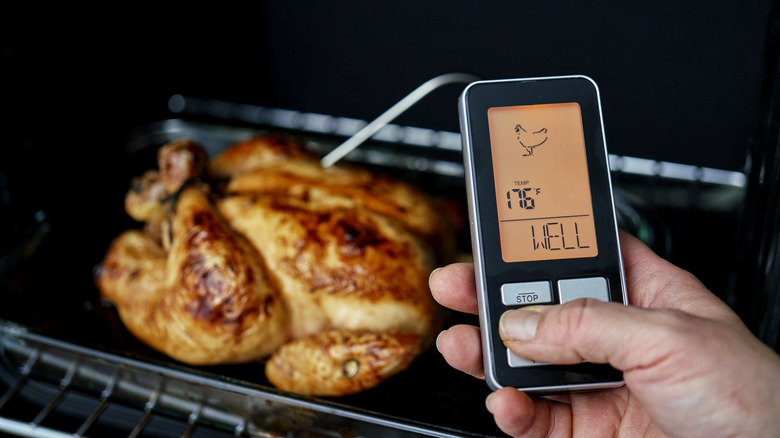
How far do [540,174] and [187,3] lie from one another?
1.04 metres

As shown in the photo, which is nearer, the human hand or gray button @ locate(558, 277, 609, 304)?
the human hand

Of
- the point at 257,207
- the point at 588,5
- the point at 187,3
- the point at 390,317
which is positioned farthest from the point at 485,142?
the point at 187,3

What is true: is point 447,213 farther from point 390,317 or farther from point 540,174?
point 540,174

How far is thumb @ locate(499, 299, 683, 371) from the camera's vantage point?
0.59 meters

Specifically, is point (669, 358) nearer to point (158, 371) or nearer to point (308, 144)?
point (158, 371)

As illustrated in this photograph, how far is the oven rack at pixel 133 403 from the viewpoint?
819 millimetres

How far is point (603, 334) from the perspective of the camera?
0.59 meters

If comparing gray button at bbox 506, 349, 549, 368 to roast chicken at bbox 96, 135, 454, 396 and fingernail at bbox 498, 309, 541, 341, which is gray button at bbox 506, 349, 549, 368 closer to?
fingernail at bbox 498, 309, 541, 341

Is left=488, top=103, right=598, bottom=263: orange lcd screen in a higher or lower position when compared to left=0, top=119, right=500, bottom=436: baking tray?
higher

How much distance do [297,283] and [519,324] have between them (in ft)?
1.37

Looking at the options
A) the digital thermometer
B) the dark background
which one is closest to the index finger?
the digital thermometer

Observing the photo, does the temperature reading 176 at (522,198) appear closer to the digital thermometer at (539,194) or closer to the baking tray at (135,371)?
the digital thermometer at (539,194)

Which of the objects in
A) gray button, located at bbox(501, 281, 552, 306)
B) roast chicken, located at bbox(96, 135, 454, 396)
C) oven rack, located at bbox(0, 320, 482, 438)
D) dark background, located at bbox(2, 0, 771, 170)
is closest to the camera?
gray button, located at bbox(501, 281, 552, 306)

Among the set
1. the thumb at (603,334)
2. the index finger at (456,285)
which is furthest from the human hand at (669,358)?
the index finger at (456,285)
